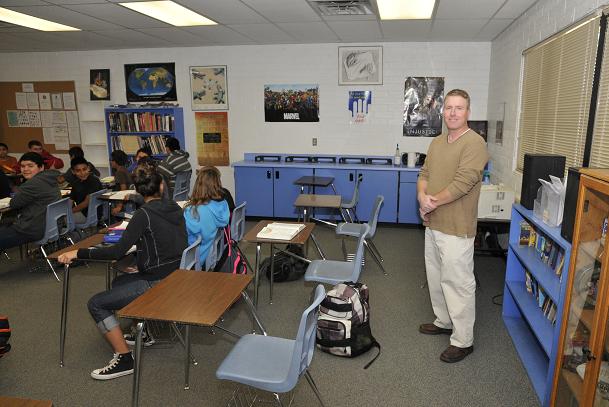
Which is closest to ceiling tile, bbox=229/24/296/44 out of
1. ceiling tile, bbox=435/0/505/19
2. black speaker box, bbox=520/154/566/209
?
ceiling tile, bbox=435/0/505/19

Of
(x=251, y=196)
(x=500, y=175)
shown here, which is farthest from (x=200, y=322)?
(x=251, y=196)

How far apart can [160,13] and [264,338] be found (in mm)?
4119

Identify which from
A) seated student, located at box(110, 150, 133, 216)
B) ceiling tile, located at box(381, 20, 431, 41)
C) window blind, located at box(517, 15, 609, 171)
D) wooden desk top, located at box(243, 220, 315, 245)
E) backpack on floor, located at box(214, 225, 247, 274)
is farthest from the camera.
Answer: seated student, located at box(110, 150, 133, 216)

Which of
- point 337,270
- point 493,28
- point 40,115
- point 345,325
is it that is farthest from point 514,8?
point 40,115

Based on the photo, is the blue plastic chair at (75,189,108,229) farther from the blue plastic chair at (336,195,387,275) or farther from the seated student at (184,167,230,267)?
the blue plastic chair at (336,195,387,275)

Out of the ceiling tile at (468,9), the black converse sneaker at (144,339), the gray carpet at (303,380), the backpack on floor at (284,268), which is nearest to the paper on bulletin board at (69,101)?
the gray carpet at (303,380)

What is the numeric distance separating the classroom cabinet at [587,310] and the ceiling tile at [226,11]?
3.64 meters

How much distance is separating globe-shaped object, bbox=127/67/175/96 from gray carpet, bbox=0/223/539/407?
408 cm

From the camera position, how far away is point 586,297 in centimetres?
203

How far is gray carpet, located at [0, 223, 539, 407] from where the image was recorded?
8.63 feet

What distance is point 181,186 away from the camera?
624cm

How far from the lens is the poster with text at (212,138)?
7367 millimetres

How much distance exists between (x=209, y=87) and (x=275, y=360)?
19.5ft

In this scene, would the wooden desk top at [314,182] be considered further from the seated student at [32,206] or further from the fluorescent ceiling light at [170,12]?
the seated student at [32,206]
